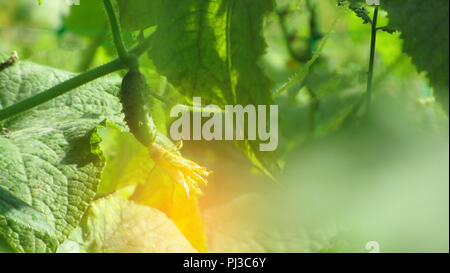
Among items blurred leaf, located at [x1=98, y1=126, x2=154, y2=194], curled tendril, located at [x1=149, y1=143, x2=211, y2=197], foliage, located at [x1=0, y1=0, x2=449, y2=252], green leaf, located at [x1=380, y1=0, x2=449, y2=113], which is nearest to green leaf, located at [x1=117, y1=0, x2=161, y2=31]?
foliage, located at [x1=0, y1=0, x2=449, y2=252]

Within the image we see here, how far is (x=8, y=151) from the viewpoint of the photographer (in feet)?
2.28

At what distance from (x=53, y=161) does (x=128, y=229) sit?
267mm

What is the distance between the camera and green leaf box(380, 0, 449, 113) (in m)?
0.56

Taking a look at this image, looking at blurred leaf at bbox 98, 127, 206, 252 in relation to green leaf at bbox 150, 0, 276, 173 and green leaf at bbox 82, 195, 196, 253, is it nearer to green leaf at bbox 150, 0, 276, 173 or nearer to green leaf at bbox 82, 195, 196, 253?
green leaf at bbox 82, 195, 196, 253

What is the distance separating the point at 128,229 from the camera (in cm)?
93

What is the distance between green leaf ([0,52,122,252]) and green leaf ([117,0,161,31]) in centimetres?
14

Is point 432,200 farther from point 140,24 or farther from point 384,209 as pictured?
point 140,24

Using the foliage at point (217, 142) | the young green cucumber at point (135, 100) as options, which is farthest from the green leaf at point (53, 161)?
the young green cucumber at point (135, 100)

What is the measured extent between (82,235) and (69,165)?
212 mm

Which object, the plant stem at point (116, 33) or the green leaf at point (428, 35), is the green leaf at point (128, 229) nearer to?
the plant stem at point (116, 33)

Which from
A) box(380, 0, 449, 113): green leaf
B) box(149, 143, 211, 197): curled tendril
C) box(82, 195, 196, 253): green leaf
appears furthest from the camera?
box(82, 195, 196, 253): green leaf

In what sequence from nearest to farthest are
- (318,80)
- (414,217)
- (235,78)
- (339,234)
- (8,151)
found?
(235,78) < (8,151) < (339,234) < (414,217) < (318,80)

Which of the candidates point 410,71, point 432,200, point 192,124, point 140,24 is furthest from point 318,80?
point 140,24

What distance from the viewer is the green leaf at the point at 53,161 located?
63 centimetres
